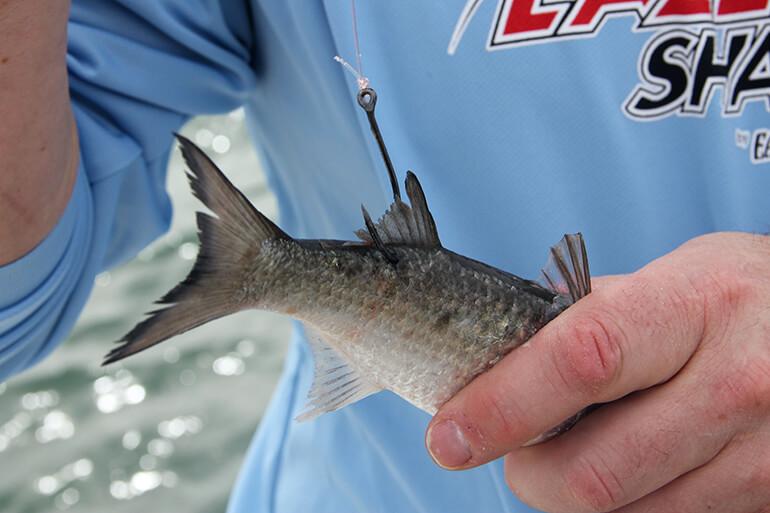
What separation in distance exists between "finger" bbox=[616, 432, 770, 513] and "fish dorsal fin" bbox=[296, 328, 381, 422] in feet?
1.31

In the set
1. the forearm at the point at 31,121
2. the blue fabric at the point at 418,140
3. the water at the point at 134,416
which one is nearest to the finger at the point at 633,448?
the blue fabric at the point at 418,140

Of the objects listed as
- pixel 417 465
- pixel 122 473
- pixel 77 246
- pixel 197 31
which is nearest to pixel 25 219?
pixel 77 246

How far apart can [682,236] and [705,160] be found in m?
0.13

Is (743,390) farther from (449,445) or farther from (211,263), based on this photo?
(211,263)

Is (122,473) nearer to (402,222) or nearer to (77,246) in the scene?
(77,246)

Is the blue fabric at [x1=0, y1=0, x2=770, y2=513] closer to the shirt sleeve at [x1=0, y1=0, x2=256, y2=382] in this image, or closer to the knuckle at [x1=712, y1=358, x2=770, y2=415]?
the shirt sleeve at [x1=0, y1=0, x2=256, y2=382]

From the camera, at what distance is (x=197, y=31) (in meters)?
1.63

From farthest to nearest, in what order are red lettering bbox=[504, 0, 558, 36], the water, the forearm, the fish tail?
the water, red lettering bbox=[504, 0, 558, 36], the forearm, the fish tail

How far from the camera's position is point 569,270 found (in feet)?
3.84

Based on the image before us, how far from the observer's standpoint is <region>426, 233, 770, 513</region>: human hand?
111 cm

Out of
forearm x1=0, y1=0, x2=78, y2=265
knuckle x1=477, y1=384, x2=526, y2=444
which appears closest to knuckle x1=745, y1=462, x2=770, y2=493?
knuckle x1=477, y1=384, x2=526, y2=444

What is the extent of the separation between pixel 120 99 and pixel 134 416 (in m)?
3.76

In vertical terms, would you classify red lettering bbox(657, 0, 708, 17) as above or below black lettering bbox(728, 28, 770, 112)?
above

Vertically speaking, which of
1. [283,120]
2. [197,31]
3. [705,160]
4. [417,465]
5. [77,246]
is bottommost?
[417,465]
